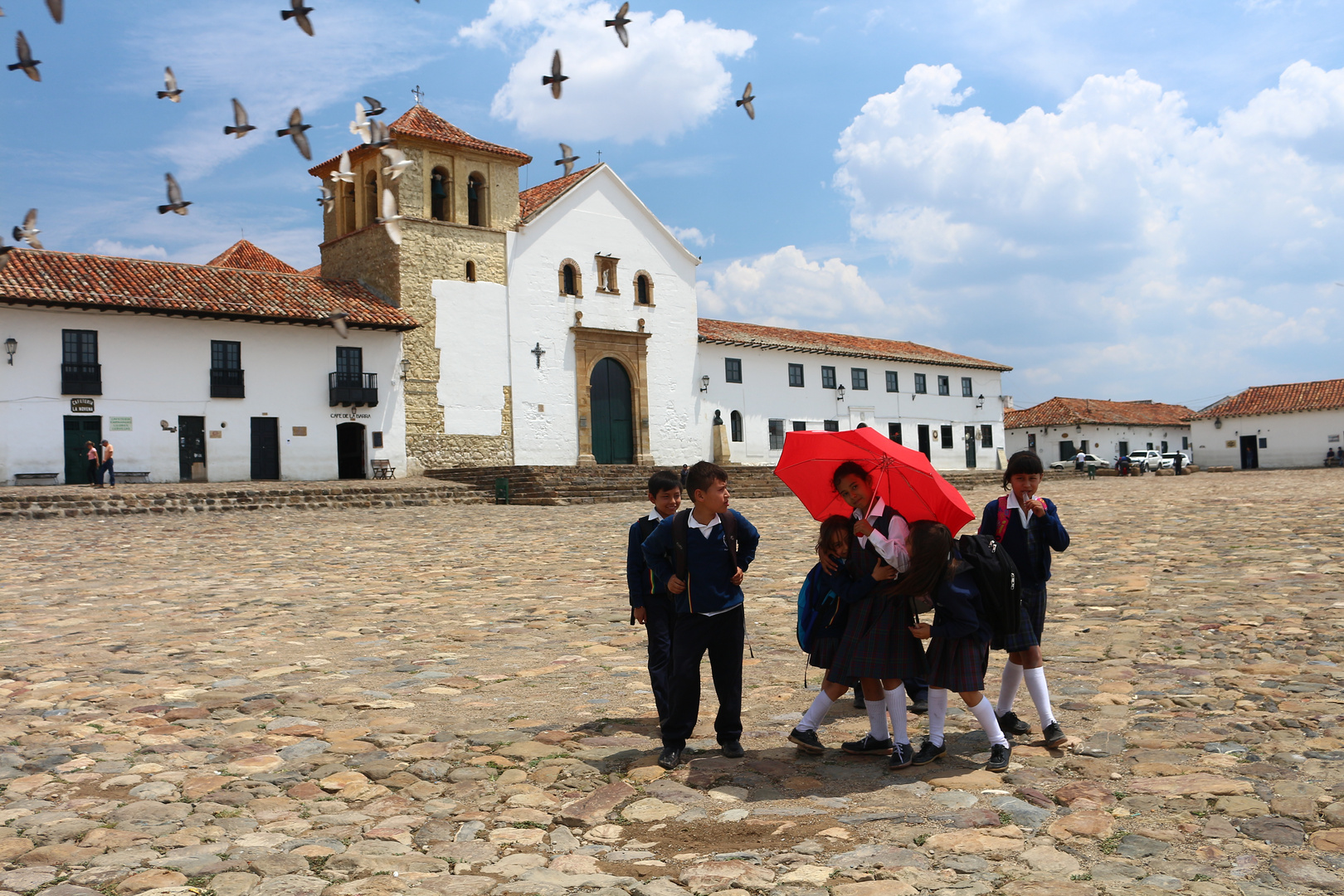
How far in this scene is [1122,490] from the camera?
26.8 meters

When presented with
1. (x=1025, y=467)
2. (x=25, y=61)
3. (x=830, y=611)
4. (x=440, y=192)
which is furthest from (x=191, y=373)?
(x=1025, y=467)

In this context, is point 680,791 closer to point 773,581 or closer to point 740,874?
point 740,874

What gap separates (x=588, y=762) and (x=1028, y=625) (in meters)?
2.05

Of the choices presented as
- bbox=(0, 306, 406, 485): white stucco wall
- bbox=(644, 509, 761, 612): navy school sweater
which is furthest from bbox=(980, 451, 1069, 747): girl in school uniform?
bbox=(0, 306, 406, 485): white stucco wall

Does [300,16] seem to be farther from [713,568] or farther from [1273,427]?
[1273,427]

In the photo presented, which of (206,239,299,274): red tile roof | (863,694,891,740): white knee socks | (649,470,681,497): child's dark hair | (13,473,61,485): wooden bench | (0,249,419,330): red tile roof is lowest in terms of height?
(863,694,891,740): white knee socks

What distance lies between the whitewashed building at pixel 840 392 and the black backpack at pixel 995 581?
3142 centimetres

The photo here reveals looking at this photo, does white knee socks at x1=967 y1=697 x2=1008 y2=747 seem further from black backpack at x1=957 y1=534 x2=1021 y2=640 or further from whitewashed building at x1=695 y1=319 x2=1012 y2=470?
whitewashed building at x1=695 y1=319 x2=1012 y2=470

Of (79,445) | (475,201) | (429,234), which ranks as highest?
(475,201)

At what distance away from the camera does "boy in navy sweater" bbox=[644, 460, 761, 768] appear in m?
4.46

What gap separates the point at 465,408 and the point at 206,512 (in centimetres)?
1157

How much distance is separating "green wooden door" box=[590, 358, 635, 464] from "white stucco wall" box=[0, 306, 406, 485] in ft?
21.9

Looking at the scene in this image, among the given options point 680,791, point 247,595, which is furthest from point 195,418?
point 680,791

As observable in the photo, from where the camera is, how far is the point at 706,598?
4.49 metres
